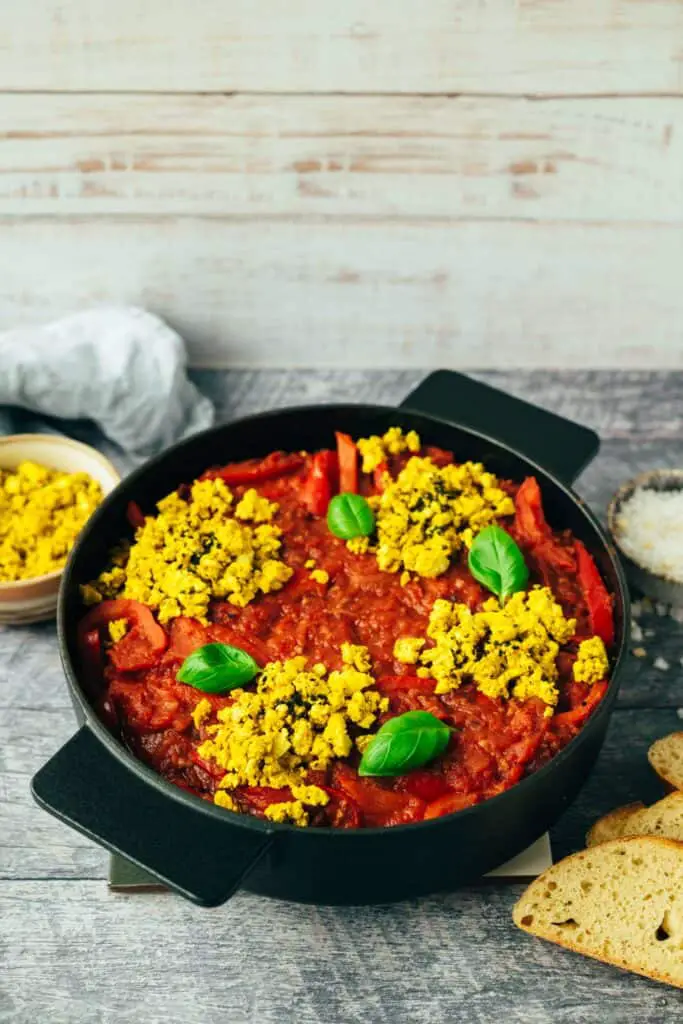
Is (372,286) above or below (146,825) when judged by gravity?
above

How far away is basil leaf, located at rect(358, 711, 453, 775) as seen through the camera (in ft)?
6.96

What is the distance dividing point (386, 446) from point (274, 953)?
1074 mm

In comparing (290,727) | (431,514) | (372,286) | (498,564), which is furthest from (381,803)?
(372,286)

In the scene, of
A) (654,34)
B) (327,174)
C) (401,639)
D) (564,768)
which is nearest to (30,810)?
(401,639)

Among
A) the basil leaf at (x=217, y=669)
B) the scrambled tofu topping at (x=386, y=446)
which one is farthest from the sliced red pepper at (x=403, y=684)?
the scrambled tofu topping at (x=386, y=446)

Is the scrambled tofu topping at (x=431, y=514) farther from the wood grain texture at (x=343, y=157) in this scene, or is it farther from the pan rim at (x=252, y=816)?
the wood grain texture at (x=343, y=157)

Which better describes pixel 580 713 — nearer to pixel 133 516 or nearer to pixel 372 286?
pixel 133 516

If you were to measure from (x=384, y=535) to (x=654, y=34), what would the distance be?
1.38 m

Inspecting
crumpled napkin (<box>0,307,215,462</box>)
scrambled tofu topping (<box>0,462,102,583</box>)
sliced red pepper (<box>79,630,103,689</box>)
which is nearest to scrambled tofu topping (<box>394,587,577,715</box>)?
sliced red pepper (<box>79,630,103,689</box>)

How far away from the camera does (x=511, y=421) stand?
2.86m

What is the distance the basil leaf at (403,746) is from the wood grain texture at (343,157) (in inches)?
62.5

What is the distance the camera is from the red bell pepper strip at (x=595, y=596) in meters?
2.43

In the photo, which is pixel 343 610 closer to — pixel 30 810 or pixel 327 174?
pixel 30 810

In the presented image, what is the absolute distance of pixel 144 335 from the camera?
10.9ft
